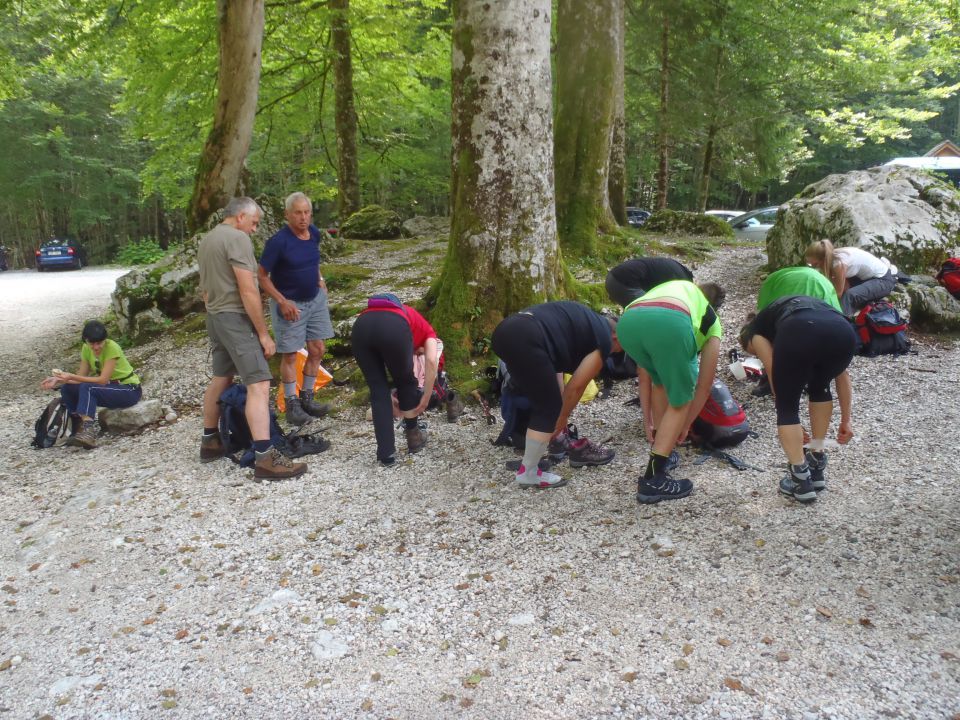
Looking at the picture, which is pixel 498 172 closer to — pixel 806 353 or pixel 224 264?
pixel 224 264

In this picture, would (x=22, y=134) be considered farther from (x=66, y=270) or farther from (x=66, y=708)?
(x=66, y=708)

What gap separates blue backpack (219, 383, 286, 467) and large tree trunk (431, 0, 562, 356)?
1.84m

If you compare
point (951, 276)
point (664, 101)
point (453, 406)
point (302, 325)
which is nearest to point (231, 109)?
point (302, 325)

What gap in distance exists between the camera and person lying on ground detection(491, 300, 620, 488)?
393 cm

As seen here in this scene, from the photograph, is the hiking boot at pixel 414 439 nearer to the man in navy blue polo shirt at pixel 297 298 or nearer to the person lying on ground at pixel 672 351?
the man in navy blue polo shirt at pixel 297 298

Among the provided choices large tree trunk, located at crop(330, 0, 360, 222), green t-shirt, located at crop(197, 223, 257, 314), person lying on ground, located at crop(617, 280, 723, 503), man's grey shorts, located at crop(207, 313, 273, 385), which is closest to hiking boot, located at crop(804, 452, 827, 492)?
person lying on ground, located at crop(617, 280, 723, 503)

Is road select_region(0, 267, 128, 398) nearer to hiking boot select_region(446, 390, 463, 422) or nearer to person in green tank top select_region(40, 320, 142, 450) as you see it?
person in green tank top select_region(40, 320, 142, 450)

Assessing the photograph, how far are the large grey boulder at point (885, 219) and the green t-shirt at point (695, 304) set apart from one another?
13.7 feet

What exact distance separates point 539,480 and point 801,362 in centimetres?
173

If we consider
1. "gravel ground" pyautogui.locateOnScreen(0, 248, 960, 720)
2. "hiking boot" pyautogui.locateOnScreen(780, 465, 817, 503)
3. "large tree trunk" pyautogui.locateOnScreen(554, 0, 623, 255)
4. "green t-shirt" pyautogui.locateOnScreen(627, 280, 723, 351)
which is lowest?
"gravel ground" pyautogui.locateOnScreen(0, 248, 960, 720)

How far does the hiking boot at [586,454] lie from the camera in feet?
14.7

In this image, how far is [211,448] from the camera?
508cm

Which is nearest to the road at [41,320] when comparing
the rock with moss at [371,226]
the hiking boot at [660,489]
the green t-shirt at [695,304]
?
the rock with moss at [371,226]

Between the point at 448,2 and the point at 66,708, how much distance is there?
15660mm
